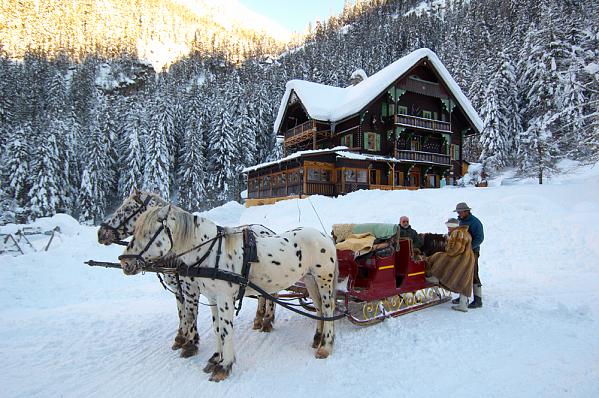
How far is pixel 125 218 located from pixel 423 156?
1076 inches

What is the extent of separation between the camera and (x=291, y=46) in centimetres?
12312

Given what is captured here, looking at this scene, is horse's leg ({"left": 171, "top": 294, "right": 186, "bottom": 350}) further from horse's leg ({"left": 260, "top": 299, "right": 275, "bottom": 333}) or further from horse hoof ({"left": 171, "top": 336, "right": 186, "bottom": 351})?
horse's leg ({"left": 260, "top": 299, "right": 275, "bottom": 333})

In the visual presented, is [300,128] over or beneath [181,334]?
over

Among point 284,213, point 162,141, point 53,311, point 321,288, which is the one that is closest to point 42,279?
point 53,311

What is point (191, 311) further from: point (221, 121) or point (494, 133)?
point (221, 121)

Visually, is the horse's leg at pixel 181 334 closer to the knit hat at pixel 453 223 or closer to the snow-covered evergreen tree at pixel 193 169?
the knit hat at pixel 453 223

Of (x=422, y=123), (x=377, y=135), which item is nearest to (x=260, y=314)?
(x=377, y=135)

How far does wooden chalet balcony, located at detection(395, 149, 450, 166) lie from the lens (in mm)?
28109

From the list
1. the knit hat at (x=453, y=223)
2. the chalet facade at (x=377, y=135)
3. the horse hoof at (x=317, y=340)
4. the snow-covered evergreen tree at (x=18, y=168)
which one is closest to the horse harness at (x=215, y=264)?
the horse hoof at (x=317, y=340)

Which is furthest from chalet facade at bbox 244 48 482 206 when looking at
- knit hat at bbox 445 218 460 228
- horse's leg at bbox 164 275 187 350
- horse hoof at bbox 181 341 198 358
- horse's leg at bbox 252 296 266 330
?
horse hoof at bbox 181 341 198 358

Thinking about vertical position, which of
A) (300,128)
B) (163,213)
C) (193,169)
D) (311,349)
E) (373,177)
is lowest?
(311,349)

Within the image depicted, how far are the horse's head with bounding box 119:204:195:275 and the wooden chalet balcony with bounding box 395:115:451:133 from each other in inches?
1029

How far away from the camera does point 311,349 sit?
521 cm

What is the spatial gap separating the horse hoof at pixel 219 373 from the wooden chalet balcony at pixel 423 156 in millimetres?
25777
